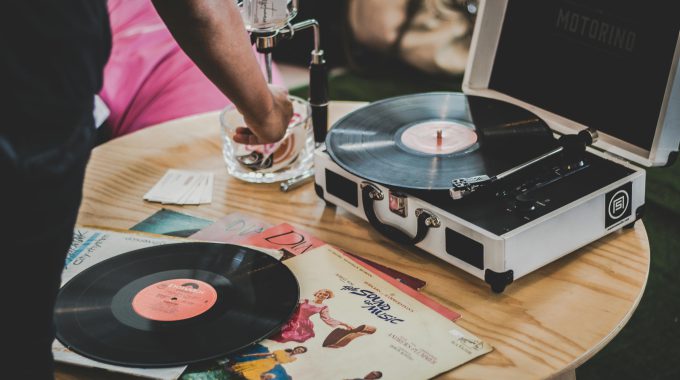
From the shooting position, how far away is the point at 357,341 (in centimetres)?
92

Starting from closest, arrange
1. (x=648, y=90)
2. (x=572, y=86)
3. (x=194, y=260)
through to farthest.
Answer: (x=194, y=260)
(x=648, y=90)
(x=572, y=86)

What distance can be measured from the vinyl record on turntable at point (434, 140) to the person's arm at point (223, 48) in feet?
0.41

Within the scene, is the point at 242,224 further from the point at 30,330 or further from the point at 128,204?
the point at 30,330

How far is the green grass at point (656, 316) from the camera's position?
5.86 ft

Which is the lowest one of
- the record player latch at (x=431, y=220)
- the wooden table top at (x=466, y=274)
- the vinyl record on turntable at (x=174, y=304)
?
the wooden table top at (x=466, y=274)

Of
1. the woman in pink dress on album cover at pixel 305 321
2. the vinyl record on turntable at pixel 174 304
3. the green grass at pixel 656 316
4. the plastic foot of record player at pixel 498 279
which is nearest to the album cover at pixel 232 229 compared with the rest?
the vinyl record on turntable at pixel 174 304

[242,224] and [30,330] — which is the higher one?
[30,330]

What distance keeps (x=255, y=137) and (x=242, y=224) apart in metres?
0.16

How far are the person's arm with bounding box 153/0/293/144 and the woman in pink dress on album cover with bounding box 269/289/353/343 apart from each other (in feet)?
1.08

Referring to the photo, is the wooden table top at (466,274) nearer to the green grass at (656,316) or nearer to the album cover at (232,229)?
the album cover at (232,229)

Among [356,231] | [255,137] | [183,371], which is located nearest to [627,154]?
[356,231]

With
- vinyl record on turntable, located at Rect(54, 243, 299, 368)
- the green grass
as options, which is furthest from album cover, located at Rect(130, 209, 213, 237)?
the green grass

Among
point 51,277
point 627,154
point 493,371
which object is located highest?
point 51,277

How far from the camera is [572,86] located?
1.27 metres
